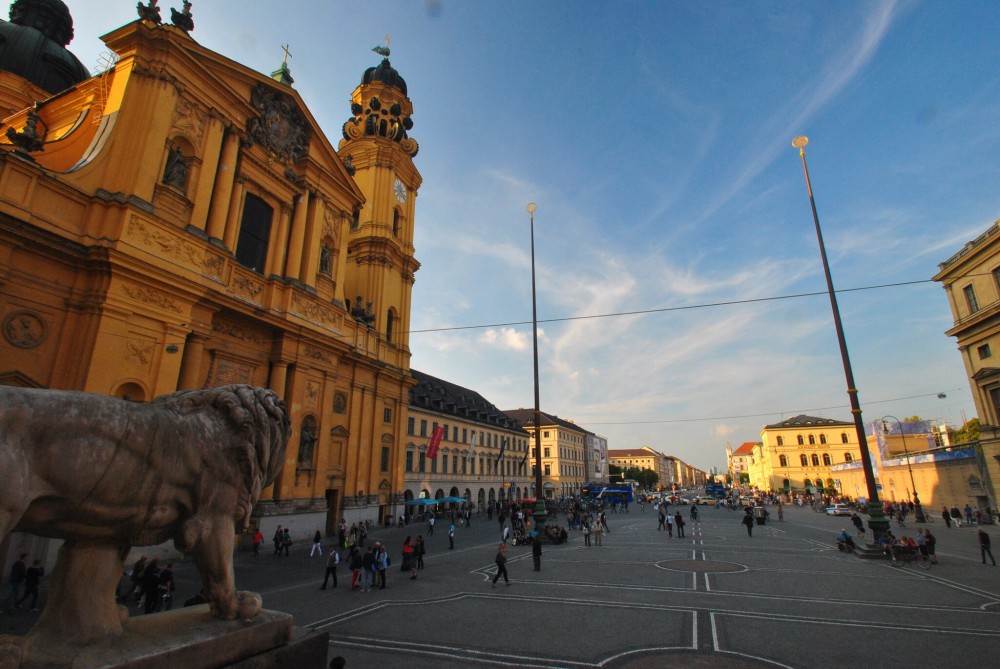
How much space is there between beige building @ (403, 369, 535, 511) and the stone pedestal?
36.3 metres

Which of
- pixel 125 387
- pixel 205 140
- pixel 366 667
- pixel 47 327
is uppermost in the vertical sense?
pixel 205 140

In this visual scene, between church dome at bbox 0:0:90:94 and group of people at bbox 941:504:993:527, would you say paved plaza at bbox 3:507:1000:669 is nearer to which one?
group of people at bbox 941:504:993:527

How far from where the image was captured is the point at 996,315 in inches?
1203

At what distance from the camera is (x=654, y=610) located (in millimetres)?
11258

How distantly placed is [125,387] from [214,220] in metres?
8.72

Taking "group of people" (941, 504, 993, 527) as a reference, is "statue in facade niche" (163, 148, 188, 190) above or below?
above

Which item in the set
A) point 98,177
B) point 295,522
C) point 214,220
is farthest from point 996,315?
point 98,177

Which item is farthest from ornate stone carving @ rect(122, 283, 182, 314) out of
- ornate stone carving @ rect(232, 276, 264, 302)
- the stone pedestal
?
the stone pedestal

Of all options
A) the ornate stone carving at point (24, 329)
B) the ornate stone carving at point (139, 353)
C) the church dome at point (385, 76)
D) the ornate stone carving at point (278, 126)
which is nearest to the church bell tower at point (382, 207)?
the church dome at point (385, 76)

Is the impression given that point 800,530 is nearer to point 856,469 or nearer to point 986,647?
point 986,647

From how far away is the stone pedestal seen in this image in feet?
13.3

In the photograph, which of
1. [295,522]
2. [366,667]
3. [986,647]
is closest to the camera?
[366,667]

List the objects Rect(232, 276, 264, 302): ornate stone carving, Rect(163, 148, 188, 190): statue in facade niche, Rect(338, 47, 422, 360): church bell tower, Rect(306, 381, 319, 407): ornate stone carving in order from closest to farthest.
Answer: Rect(163, 148, 188, 190): statue in facade niche < Rect(232, 276, 264, 302): ornate stone carving < Rect(306, 381, 319, 407): ornate stone carving < Rect(338, 47, 422, 360): church bell tower

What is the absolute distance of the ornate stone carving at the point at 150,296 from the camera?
17.8 m
